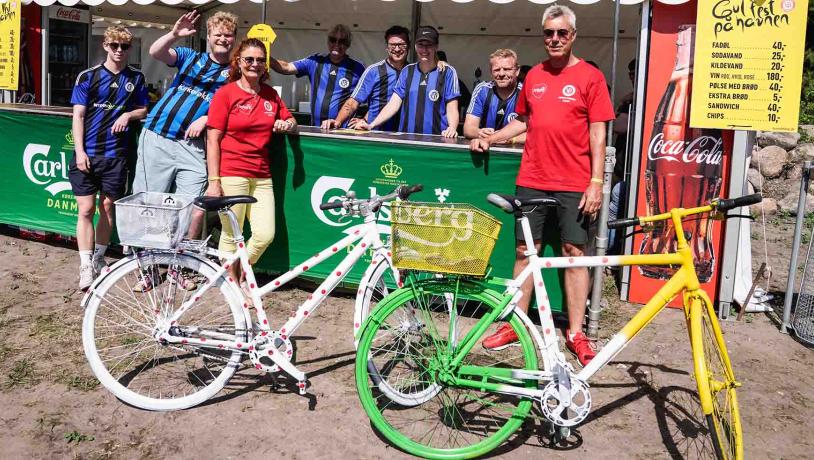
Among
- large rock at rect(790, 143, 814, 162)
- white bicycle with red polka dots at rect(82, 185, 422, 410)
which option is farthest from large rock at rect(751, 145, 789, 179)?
white bicycle with red polka dots at rect(82, 185, 422, 410)

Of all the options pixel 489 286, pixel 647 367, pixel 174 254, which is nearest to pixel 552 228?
pixel 647 367

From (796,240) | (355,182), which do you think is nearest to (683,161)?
(796,240)

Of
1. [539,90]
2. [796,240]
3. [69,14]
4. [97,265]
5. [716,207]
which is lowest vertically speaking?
[97,265]

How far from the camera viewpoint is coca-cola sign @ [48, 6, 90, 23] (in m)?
9.91

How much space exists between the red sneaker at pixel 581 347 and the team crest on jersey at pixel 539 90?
143 centimetres

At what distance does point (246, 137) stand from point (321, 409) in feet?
6.18

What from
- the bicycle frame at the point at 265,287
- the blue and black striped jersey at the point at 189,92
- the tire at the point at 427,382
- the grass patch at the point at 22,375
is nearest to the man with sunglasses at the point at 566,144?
the tire at the point at 427,382

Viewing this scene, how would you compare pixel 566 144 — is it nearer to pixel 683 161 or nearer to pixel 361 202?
pixel 361 202

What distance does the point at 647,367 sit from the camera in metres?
4.43

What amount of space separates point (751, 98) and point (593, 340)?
2.01m

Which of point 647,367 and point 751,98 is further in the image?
point 751,98

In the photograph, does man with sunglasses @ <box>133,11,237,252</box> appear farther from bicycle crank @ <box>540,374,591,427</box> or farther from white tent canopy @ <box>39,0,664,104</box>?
white tent canopy @ <box>39,0,664,104</box>

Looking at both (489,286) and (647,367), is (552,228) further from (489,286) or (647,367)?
(489,286)

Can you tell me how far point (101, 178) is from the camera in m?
5.61
